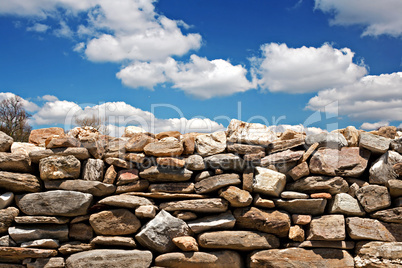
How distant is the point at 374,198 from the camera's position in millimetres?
5301

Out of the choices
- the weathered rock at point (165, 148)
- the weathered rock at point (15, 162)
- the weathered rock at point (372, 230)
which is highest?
the weathered rock at point (165, 148)

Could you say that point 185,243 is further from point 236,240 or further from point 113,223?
point 113,223

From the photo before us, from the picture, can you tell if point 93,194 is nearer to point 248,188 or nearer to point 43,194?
point 43,194

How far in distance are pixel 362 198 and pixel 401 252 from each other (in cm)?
93

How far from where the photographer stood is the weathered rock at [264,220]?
5.19m

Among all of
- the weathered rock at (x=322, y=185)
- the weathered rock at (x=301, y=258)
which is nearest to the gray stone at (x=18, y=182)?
the weathered rock at (x=301, y=258)

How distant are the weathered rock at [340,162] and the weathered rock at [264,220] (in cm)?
95

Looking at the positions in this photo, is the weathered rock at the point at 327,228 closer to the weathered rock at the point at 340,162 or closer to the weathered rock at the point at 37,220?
the weathered rock at the point at 340,162

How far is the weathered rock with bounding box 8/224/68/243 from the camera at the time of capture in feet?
17.1

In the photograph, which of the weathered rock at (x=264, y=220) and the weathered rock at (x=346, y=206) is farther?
the weathered rock at (x=346, y=206)

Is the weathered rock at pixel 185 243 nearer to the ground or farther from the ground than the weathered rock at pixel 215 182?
nearer to the ground

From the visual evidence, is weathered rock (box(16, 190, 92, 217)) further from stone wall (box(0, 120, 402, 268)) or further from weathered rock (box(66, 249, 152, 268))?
weathered rock (box(66, 249, 152, 268))

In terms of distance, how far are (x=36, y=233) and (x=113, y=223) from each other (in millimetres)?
1217

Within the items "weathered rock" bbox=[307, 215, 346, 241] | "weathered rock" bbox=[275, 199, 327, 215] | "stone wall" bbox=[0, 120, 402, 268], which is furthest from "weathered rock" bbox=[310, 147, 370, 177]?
"weathered rock" bbox=[307, 215, 346, 241]
